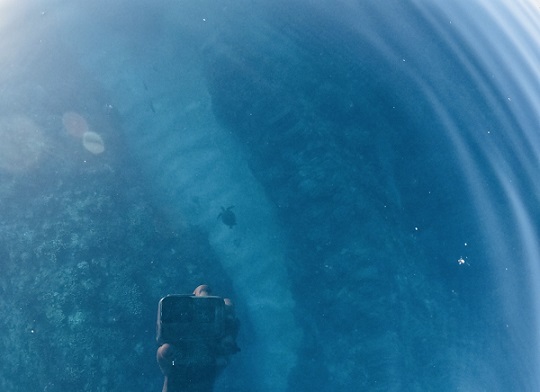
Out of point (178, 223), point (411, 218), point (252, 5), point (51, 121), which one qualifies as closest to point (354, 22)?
point (252, 5)

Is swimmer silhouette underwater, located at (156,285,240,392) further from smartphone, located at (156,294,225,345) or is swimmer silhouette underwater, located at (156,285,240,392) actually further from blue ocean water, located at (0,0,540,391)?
blue ocean water, located at (0,0,540,391)

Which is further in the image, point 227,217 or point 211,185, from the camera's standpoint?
point 211,185

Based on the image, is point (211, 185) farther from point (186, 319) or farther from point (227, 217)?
point (186, 319)

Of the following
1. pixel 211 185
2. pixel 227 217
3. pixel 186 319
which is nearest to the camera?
pixel 186 319

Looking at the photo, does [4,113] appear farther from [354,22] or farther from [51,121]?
[354,22]

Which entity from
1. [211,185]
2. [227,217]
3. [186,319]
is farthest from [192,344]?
[211,185]

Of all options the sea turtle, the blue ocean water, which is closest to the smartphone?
the blue ocean water

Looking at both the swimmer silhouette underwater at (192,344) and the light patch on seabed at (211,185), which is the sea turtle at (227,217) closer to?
the light patch on seabed at (211,185)
